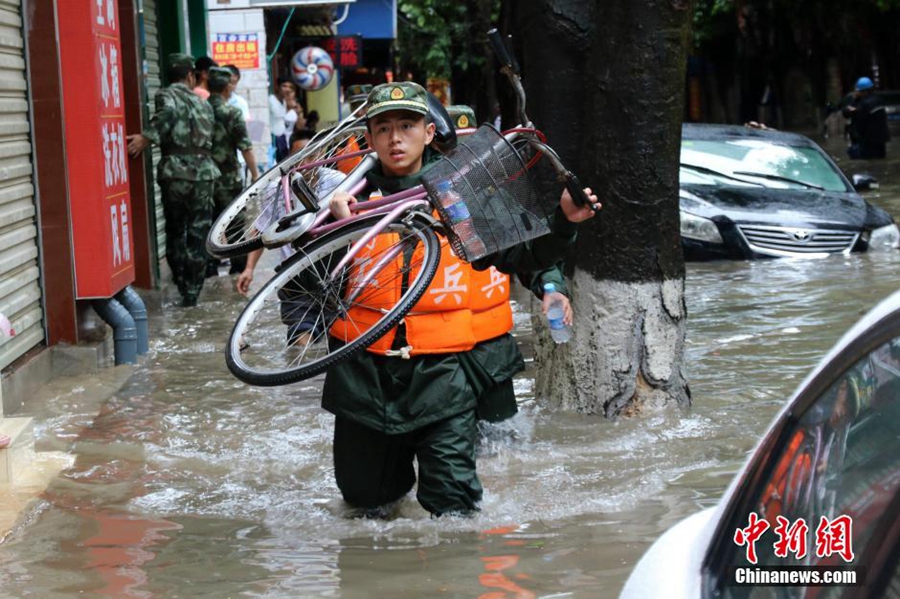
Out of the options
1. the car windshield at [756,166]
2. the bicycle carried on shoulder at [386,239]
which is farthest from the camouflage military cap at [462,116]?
the car windshield at [756,166]

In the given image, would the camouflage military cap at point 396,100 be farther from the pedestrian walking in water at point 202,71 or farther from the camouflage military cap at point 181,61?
the pedestrian walking in water at point 202,71

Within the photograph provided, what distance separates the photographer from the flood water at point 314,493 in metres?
5.11

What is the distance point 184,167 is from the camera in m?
12.4

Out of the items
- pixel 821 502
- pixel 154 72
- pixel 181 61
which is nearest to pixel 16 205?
pixel 181 61

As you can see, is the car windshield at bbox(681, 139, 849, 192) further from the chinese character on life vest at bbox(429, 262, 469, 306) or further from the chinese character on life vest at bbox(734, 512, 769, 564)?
the chinese character on life vest at bbox(734, 512, 769, 564)

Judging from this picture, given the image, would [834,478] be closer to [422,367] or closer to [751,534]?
[751,534]

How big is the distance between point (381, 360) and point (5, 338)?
3.54 m

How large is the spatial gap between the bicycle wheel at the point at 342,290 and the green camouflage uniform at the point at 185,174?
6.77 m

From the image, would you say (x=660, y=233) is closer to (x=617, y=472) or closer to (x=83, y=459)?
(x=617, y=472)

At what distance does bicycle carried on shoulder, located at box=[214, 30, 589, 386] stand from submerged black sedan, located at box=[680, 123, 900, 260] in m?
8.44

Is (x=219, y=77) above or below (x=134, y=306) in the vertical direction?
above

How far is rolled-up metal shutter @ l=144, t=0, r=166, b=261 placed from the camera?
46.8ft

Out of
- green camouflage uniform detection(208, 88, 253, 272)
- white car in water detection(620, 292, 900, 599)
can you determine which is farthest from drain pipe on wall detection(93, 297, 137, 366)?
white car in water detection(620, 292, 900, 599)

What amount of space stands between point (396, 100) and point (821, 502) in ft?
10.3
